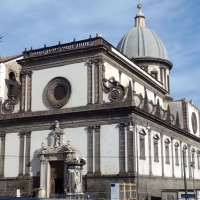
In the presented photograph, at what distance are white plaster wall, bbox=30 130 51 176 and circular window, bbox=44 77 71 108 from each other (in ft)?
10.6

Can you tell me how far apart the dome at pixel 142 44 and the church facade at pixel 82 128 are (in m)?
16.7

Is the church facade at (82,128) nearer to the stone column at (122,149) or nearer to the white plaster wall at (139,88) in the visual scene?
the stone column at (122,149)

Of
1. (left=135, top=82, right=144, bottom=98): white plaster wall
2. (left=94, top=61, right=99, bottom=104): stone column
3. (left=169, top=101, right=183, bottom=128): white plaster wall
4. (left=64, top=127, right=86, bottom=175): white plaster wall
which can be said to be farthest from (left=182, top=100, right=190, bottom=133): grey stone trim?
(left=64, top=127, right=86, bottom=175): white plaster wall

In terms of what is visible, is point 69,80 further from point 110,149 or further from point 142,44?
point 142,44

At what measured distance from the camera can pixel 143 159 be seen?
41.3 m

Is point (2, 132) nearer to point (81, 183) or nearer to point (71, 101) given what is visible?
point (71, 101)

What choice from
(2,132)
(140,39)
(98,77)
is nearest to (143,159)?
(98,77)

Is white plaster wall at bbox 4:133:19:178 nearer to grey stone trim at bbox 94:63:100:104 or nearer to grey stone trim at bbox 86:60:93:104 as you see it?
grey stone trim at bbox 86:60:93:104

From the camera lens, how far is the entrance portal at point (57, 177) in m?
41.7

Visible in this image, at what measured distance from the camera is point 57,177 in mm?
42125

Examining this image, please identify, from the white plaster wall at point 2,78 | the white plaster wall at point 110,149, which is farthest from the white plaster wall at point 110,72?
the white plaster wall at point 2,78

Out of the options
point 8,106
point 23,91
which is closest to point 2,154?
point 8,106

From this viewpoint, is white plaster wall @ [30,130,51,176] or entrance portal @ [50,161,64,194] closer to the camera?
entrance portal @ [50,161,64,194]

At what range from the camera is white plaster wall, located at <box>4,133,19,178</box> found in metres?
44.4
